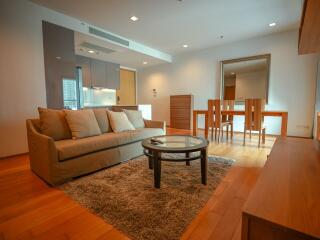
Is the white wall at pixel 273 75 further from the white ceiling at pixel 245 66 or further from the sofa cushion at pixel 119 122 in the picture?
the sofa cushion at pixel 119 122

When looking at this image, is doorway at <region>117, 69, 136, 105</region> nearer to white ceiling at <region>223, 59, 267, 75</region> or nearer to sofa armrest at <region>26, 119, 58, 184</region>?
white ceiling at <region>223, 59, 267, 75</region>

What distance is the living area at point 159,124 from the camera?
1.21 metres

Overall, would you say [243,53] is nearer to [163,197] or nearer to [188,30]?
[188,30]

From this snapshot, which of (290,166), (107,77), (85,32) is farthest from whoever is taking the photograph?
(107,77)

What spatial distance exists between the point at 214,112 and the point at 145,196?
2965 mm

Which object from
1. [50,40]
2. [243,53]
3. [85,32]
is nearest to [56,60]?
[50,40]

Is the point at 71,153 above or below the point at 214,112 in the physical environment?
below

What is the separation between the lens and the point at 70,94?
3.64 meters

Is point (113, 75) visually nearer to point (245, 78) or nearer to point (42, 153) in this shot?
point (245, 78)

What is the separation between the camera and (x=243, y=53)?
4812 millimetres

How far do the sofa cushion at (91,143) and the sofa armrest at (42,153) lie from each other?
83mm

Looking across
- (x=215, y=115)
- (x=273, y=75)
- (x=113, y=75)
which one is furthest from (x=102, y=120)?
(x=273, y=75)

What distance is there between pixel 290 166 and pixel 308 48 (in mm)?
1434

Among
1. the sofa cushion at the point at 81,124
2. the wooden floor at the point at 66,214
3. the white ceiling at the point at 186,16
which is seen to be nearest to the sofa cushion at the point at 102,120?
the sofa cushion at the point at 81,124
